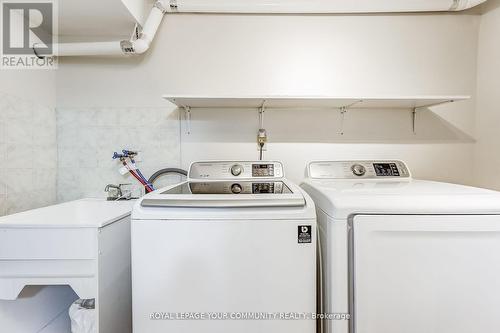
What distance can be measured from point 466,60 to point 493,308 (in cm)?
181

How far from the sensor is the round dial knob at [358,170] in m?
1.78

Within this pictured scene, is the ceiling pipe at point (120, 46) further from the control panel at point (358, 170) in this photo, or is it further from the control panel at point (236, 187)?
the control panel at point (358, 170)

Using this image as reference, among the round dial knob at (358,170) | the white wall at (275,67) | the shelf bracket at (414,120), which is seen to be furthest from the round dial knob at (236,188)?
the shelf bracket at (414,120)

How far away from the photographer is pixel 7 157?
1.57m

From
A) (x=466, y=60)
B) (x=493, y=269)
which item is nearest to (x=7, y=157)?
(x=493, y=269)

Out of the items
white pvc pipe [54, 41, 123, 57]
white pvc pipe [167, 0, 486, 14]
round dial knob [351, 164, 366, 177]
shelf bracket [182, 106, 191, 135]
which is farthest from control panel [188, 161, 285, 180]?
white pvc pipe [167, 0, 486, 14]

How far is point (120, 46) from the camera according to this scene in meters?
1.84

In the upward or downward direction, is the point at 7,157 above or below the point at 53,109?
below

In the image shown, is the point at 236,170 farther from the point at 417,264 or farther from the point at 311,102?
the point at 417,264

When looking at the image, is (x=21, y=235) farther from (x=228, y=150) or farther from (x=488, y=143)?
(x=488, y=143)

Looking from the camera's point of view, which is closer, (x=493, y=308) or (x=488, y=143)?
(x=493, y=308)

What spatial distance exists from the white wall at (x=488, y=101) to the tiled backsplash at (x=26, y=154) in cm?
318

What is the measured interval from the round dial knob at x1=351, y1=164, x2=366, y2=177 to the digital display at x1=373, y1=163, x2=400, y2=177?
0.30 feet

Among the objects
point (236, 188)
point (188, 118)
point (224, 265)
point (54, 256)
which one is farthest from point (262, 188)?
point (54, 256)
